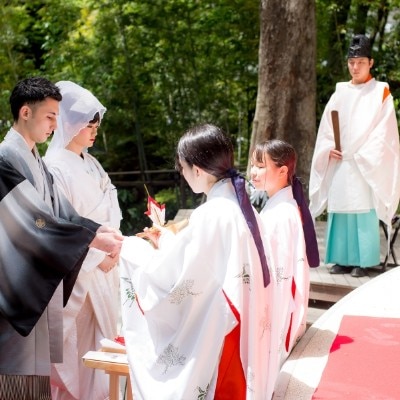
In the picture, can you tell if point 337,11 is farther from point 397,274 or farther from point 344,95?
point 397,274

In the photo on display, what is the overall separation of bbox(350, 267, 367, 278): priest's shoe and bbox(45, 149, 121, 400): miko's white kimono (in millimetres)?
2863

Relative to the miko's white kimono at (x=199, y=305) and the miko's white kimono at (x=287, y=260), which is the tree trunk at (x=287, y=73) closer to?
the miko's white kimono at (x=287, y=260)

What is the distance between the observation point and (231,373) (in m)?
2.81

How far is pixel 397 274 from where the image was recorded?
224 inches

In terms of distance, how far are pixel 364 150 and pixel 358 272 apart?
119cm

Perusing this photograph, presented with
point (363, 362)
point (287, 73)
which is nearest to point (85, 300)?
point (363, 362)

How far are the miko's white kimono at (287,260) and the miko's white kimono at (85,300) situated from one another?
104 centimetres

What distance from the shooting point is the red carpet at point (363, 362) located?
3.33 metres

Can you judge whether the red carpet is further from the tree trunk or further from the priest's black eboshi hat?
the tree trunk

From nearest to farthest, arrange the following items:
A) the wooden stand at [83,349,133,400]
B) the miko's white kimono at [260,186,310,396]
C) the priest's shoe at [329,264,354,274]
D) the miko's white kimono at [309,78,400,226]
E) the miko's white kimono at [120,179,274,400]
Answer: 1. the miko's white kimono at [120,179,274,400]
2. the wooden stand at [83,349,133,400]
3. the miko's white kimono at [260,186,310,396]
4. the miko's white kimono at [309,78,400,226]
5. the priest's shoe at [329,264,354,274]

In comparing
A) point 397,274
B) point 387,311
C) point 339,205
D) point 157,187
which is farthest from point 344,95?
point 157,187

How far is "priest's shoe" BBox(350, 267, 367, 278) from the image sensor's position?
6109 mm

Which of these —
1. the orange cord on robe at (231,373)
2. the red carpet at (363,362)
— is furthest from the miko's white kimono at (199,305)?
the red carpet at (363,362)

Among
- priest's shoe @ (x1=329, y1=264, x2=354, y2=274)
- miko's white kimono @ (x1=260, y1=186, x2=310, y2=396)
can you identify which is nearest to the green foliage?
priest's shoe @ (x1=329, y1=264, x2=354, y2=274)
